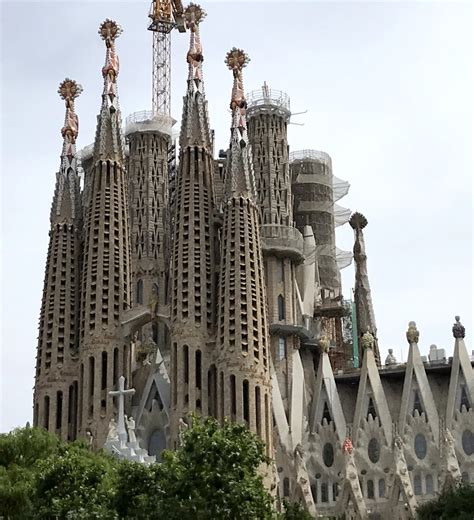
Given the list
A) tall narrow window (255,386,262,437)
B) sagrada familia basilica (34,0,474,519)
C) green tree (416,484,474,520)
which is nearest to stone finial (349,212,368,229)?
sagrada familia basilica (34,0,474,519)

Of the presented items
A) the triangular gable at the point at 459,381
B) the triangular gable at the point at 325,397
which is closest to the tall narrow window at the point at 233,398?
the triangular gable at the point at 325,397

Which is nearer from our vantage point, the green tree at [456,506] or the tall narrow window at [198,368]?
the green tree at [456,506]

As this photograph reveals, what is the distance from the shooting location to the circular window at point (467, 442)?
180 feet

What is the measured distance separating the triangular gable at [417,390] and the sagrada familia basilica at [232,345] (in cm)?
9

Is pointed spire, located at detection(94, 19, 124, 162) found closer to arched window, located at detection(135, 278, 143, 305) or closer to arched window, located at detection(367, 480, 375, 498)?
arched window, located at detection(135, 278, 143, 305)

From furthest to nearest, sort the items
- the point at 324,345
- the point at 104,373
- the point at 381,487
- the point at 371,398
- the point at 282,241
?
the point at 282,241 → the point at 324,345 → the point at 371,398 → the point at 381,487 → the point at 104,373

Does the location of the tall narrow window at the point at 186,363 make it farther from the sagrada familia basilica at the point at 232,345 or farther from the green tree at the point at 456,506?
the green tree at the point at 456,506

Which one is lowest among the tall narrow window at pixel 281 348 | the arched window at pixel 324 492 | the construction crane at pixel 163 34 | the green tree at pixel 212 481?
the green tree at pixel 212 481

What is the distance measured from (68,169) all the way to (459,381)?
21.5m

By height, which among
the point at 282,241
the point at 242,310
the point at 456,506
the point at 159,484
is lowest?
the point at 159,484

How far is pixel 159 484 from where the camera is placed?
96.9 ft

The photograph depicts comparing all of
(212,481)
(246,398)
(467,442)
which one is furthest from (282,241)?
(212,481)

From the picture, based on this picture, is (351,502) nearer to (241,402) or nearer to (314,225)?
(241,402)

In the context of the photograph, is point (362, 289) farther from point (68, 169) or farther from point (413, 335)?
point (68, 169)
